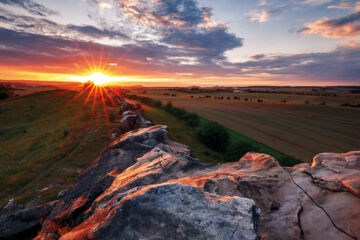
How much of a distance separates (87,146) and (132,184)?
57.6 feet

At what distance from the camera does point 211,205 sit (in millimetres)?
3287

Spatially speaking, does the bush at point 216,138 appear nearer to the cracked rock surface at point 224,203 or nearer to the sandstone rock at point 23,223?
the cracked rock surface at point 224,203

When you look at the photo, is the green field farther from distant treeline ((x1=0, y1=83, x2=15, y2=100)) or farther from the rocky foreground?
distant treeline ((x1=0, y1=83, x2=15, y2=100))

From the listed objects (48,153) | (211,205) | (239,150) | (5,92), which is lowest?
(48,153)

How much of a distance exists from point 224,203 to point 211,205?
27cm

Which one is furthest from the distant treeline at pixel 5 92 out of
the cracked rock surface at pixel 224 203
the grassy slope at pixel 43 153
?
the cracked rock surface at pixel 224 203

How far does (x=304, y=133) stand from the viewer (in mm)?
33344

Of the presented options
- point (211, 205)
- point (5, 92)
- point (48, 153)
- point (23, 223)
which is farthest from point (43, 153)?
point (5, 92)

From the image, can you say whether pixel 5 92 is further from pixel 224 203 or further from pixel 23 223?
pixel 224 203

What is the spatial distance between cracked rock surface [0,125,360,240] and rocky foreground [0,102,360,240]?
0.05ft

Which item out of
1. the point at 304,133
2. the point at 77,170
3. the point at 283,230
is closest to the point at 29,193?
the point at 77,170

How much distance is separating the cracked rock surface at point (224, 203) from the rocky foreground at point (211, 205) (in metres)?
0.02

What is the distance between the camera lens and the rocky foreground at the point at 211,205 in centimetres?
296

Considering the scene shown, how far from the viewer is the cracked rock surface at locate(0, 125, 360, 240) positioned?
2.95 m
